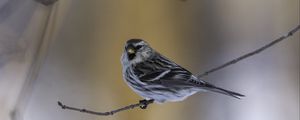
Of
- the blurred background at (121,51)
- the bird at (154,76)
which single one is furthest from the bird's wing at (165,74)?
the blurred background at (121,51)

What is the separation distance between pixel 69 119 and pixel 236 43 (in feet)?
1.38

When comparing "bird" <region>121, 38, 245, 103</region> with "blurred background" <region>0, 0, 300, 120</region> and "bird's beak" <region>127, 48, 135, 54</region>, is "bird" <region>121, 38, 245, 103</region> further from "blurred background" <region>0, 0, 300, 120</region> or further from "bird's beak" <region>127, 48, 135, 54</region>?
"blurred background" <region>0, 0, 300, 120</region>

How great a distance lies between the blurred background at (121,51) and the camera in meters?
0.88

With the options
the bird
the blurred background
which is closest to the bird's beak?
the bird

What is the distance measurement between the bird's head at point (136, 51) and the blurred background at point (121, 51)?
135 millimetres

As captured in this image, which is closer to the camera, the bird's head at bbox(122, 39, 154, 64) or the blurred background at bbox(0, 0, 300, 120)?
the bird's head at bbox(122, 39, 154, 64)

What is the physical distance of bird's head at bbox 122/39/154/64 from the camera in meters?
0.74

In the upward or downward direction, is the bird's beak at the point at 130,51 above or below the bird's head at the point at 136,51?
below

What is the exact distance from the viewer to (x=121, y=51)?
938 mm

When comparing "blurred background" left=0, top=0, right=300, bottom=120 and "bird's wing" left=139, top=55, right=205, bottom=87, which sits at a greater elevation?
"blurred background" left=0, top=0, right=300, bottom=120

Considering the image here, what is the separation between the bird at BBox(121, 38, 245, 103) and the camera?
726 millimetres

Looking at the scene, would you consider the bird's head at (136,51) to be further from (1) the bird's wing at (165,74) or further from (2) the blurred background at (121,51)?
(2) the blurred background at (121,51)

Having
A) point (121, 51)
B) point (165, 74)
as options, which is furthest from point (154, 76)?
point (121, 51)

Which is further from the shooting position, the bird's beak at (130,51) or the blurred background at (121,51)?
the blurred background at (121,51)
